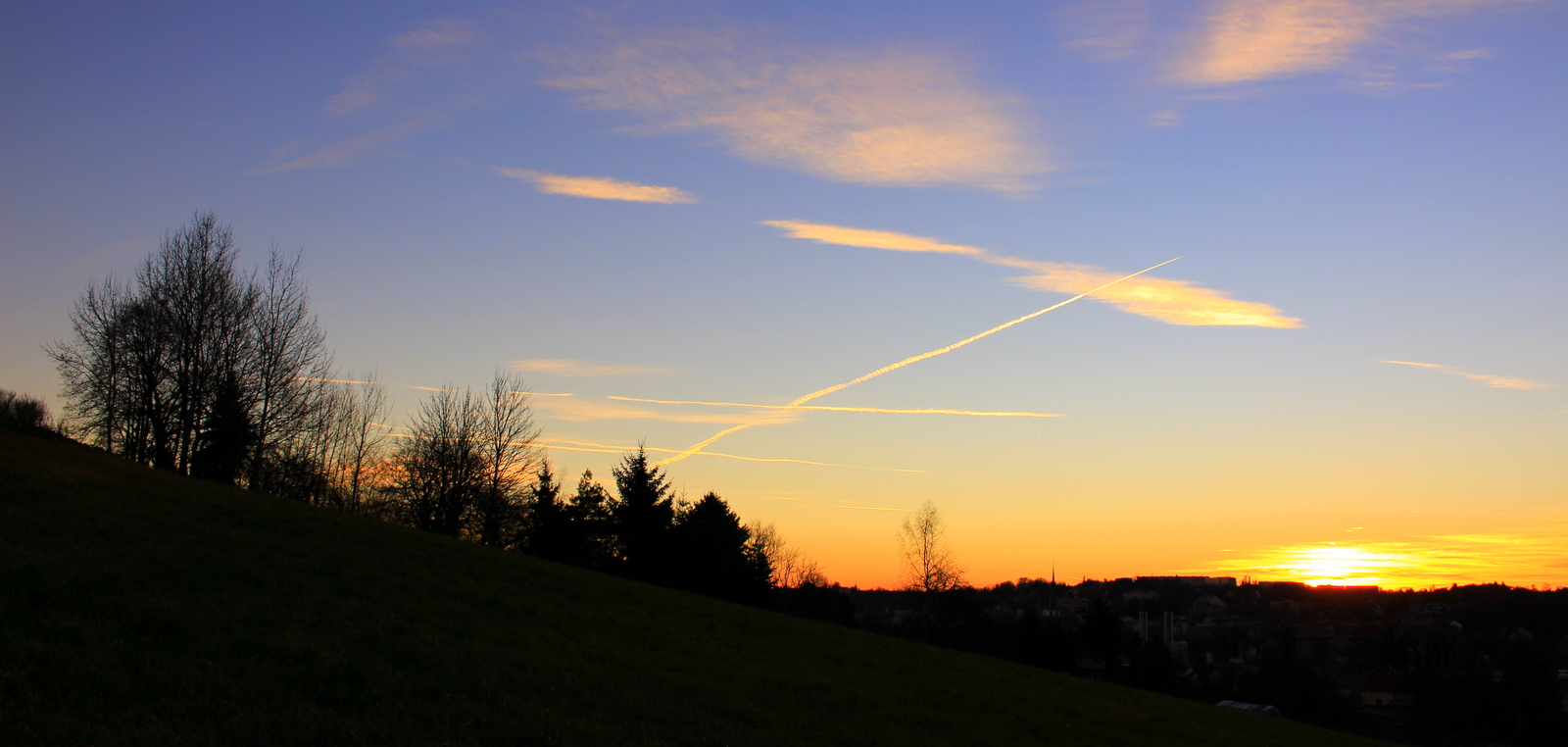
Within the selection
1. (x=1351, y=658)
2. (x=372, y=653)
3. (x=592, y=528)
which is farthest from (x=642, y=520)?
(x=1351, y=658)

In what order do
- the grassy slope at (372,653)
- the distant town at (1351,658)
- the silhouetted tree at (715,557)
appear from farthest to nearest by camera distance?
the distant town at (1351,658) → the silhouetted tree at (715,557) → the grassy slope at (372,653)

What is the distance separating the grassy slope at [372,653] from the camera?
336 inches

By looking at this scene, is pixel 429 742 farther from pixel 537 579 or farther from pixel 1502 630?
pixel 1502 630

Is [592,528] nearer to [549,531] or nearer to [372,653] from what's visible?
[549,531]

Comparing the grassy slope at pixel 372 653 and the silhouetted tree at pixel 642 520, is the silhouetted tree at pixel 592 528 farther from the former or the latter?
the grassy slope at pixel 372 653

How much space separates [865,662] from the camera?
70.1 feet

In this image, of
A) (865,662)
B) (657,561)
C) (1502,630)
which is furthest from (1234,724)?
(1502,630)

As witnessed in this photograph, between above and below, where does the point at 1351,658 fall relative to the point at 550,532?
below

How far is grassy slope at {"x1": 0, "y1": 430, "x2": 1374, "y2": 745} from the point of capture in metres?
8.52

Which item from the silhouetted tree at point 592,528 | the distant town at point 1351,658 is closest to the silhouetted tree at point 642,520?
the silhouetted tree at point 592,528

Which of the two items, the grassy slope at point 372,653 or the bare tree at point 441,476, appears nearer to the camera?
the grassy slope at point 372,653

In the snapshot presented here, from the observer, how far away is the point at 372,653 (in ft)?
36.4

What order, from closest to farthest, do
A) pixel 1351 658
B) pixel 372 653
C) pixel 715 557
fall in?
1. pixel 372 653
2. pixel 715 557
3. pixel 1351 658

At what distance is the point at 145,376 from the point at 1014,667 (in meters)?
41.2
